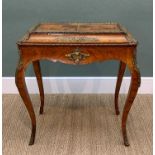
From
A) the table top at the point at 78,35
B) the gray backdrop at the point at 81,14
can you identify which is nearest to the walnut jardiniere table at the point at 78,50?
the table top at the point at 78,35

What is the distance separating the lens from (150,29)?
2.23m

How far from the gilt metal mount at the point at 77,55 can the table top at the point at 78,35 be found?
0.15 ft

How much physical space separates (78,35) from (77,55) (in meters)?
0.17

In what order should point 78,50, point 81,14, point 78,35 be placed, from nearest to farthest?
1. point 78,50
2. point 78,35
3. point 81,14

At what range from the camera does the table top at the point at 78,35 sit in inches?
57.8

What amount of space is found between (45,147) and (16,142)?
0.18m

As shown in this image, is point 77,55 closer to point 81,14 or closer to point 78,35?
point 78,35

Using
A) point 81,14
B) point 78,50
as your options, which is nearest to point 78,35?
point 78,50

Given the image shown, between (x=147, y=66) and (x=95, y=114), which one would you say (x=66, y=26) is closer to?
(x=95, y=114)

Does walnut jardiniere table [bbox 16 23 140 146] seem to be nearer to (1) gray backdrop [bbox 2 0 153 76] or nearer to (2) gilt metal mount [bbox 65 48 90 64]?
(2) gilt metal mount [bbox 65 48 90 64]

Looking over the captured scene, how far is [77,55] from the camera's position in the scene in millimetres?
1472

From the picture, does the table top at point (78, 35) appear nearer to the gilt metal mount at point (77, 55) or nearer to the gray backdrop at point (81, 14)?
the gilt metal mount at point (77, 55)

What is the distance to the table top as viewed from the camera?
4.82 feet

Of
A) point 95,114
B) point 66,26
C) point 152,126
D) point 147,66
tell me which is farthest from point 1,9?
point 152,126
